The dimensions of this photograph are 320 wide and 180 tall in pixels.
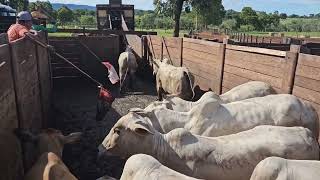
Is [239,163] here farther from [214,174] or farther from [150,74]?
[150,74]

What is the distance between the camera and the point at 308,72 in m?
6.12

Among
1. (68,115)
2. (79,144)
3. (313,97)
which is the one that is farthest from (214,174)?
(68,115)

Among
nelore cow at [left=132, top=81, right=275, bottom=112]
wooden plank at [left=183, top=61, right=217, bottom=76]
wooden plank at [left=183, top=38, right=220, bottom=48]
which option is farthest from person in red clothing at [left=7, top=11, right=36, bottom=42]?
wooden plank at [left=183, top=61, right=217, bottom=76]

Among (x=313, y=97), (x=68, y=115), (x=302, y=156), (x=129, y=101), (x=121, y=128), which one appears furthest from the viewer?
(x=129, y=101)

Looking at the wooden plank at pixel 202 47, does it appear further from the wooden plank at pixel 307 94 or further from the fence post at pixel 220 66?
the wooden plank at pixel 307 94

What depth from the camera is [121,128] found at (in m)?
5.40

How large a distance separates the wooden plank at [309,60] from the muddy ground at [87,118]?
12.1ft

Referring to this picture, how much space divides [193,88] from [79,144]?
377 centimetres

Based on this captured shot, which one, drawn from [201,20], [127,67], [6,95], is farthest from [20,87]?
[201,20]

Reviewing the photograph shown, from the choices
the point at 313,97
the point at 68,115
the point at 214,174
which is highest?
the point at 313,97

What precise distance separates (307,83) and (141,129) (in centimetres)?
296

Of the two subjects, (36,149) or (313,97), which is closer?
(36,149)

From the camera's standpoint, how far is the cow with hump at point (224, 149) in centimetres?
485

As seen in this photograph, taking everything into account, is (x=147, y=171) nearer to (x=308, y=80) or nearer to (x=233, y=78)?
(x=308, y=80)
